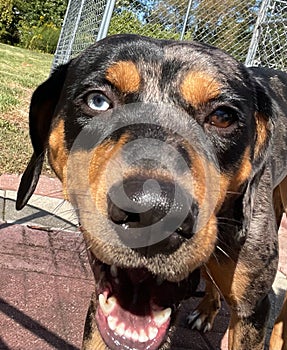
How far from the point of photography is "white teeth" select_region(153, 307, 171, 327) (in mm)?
2837

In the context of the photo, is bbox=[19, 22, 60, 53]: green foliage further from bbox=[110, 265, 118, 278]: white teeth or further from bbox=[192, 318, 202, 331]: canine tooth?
bbox=[110, 265, 118, 278]: white teeth

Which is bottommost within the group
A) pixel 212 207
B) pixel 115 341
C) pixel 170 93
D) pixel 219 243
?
pixel 115 341

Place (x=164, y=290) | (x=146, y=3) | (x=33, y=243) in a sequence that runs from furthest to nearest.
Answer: (x=146, y=3), (x=33, y=243), (x=164, y=290)

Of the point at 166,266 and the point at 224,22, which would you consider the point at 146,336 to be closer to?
the point at 166,266

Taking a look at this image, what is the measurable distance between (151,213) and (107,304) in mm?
832

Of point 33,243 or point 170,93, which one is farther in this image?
point 33,243

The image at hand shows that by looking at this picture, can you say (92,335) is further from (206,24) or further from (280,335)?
(206,24)

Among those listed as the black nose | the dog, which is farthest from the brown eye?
the black nose

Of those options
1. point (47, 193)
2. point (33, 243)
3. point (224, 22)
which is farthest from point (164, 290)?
point (224, 22)

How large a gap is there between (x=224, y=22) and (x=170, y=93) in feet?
43.3

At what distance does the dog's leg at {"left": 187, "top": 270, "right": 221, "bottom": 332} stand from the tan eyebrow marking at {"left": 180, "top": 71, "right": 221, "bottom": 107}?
202 cm

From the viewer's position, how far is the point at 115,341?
2.66m

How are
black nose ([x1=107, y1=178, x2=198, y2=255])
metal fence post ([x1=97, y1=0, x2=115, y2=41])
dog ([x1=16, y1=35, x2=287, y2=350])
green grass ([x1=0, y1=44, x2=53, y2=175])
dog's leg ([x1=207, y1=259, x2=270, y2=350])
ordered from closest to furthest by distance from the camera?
black nose ([x1=107, y1=178, x2=198, y2=255]) < dog ([x1=16, y1=35, x2=287, y2=350]) < dog's leg ([x1=207, y1=259, x2=270, y2=350]) < green grass ([x1=0, y1=44, x2=53, y2=175]) < metal fence post ([x1=97, y1=0, x2=115, y2=41])

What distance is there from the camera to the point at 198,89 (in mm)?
3023
